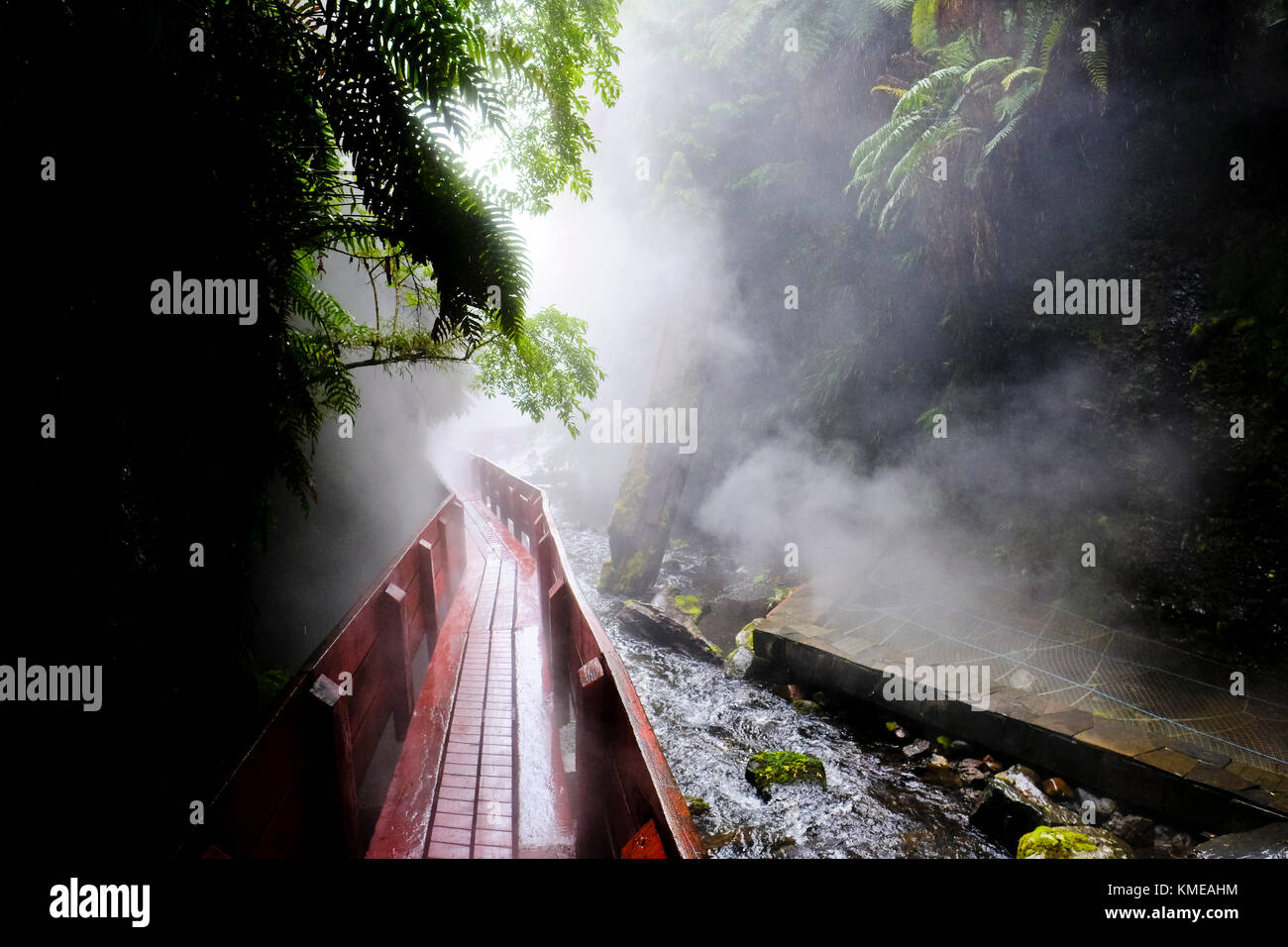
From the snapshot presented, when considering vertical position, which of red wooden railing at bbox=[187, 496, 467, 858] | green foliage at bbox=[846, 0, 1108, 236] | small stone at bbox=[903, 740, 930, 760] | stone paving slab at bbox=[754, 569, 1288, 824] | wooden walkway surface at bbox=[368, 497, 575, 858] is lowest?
small stone at bbox=[903, 740, 930, 760]

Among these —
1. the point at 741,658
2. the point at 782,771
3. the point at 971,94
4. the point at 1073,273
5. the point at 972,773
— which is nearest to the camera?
the point at 972,773

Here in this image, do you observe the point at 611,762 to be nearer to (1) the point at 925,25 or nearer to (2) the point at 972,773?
(2) the point at 972,773

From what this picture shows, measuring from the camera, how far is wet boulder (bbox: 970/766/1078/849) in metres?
4.34

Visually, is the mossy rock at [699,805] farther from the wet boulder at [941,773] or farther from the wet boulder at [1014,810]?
the wet boulder at [1014,810]

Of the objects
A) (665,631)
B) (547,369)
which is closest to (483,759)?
(547,369)

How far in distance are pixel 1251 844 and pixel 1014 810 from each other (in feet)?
4.64

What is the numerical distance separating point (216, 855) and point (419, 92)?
3246 mm

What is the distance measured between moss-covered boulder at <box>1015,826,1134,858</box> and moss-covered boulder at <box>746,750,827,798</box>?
1.80m

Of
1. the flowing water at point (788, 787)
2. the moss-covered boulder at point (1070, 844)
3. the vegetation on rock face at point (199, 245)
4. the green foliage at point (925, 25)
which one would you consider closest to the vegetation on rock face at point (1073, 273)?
the green foliage at point (925, 25)

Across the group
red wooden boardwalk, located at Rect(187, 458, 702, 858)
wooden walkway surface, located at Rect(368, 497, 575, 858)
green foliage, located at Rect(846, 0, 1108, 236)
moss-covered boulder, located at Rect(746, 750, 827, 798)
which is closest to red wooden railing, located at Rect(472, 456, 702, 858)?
red wooden boardwalk, located at Rect(187, 458, 702, 858)

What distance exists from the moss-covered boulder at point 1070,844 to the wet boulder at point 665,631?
4528mm

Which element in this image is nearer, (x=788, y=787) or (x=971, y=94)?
(x=788, y=787)

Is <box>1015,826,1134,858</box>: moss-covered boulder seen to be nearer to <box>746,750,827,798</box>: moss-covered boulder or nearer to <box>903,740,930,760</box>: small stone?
<box>903,740,930,760</box>: small stone

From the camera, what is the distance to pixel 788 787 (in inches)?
208
